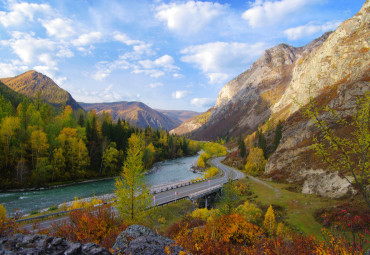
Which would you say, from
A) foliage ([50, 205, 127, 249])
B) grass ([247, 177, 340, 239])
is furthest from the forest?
grass ([247, 177, 340, 239])

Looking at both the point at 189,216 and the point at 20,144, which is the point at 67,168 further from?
the point at 189,216

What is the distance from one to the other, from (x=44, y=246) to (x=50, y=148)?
52.3 metres

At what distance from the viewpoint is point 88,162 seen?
5378cm

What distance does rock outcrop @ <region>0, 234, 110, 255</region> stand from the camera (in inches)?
200

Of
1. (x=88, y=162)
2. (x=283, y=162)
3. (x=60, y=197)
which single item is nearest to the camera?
(x=60, y=197)

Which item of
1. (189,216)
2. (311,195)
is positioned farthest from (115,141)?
(311,195)

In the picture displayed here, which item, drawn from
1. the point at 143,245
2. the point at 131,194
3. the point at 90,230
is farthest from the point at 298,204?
the point at 143,245

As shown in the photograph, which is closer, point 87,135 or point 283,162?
point 283,162

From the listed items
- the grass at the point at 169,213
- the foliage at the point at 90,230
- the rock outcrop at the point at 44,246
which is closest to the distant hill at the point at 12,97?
the grass at the point at 169,213

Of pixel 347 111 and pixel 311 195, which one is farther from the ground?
pixel 347 111

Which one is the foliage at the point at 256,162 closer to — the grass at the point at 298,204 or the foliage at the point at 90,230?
the grass at the point at 298,204

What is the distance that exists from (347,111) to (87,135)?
227 feet

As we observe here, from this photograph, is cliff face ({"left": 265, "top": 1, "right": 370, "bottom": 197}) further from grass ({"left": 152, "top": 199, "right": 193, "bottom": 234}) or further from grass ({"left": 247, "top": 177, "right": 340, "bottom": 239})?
grass ({"left": 152, "top": 199, "right": 193, "bottom": 234})

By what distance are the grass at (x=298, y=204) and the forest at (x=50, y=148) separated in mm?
45035
